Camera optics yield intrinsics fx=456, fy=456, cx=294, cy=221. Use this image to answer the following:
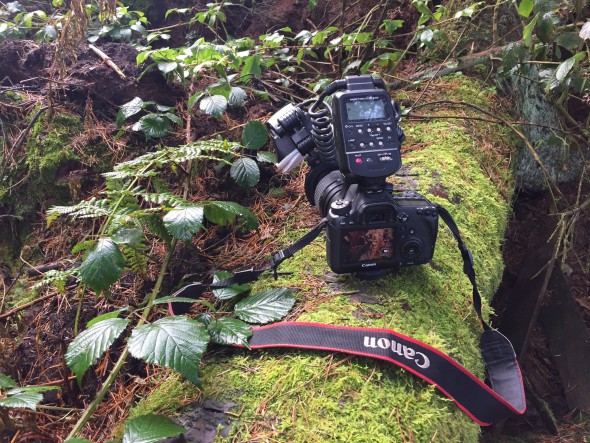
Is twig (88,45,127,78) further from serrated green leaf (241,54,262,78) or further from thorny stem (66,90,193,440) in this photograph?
serrated green leaf (241,54,262,78)

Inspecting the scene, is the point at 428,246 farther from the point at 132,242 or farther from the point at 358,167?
the point at 132,242

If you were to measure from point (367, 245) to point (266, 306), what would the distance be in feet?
1.27

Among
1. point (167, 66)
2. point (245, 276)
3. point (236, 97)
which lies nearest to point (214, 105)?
point (236, 97)

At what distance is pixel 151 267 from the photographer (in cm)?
196

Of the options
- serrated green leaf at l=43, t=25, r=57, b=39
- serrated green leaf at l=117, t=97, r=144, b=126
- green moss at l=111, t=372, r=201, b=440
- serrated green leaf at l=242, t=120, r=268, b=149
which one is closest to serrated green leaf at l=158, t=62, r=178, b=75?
serrated green leaf at l=117, t=97, r=144, b=126

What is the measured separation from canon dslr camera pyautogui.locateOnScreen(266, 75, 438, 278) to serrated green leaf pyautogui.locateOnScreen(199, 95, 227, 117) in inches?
29.1

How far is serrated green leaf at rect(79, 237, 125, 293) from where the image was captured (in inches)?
55.1

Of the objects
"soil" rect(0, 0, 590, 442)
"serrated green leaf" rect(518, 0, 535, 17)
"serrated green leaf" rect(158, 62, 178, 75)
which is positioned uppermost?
"serrated green leaf" rect(518, 0, 535, 17)

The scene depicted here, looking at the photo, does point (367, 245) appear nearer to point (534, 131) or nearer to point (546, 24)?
point (546, 24)

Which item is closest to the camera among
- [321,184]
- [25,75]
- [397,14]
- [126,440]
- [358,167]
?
[126,440]

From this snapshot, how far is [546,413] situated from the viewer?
2389 millimetres

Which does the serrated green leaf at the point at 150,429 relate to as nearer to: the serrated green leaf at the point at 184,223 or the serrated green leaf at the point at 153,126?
the serrated green leaf at the point at 184,223

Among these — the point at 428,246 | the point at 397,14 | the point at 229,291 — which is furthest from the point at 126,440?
the point at 397,14

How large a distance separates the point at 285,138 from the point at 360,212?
1.70 feet
